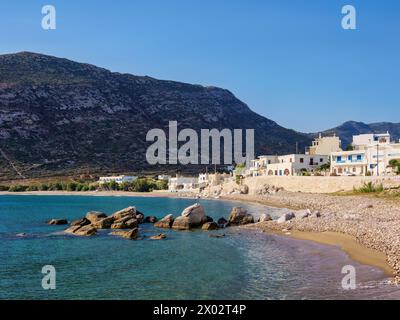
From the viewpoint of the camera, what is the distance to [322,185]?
76938mm

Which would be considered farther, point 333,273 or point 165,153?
point 165,153

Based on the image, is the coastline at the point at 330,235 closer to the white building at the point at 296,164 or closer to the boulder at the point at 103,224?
the boulder at the point at 103,224

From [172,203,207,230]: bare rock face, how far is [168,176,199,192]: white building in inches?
3521

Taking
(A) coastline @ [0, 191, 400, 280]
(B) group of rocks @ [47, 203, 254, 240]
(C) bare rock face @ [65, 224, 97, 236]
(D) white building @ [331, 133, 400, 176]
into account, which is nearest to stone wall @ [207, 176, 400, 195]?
(A) coastline @ [0, 191, 400, 280]

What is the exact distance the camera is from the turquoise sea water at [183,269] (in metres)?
20.0

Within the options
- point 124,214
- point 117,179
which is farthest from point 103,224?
point 117,179

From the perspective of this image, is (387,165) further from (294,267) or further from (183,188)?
(183,188)

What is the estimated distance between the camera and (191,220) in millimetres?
45469

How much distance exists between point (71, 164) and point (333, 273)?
14349cm

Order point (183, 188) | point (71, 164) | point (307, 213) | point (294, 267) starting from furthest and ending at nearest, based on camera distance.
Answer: point (71, 164) → point (183, 188) → point (307, 213) → point (294, 267)

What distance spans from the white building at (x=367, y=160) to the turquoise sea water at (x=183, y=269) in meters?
49.6

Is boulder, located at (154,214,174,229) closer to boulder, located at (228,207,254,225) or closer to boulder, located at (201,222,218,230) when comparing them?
boulder, located at (201,222,218,230)

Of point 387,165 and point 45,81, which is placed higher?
point 45,81
